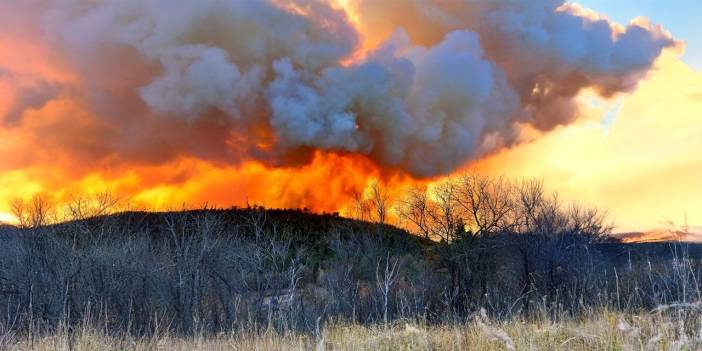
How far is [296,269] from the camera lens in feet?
105

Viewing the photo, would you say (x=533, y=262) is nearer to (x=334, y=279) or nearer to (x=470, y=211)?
(x=470, y=211)

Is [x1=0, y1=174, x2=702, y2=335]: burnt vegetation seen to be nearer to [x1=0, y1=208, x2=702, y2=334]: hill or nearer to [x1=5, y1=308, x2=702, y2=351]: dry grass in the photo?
[x1=0, y1=208, x2=702, y2=334]: hill

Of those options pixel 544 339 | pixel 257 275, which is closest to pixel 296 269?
pixel 257 275

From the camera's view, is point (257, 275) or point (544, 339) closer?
point (544, 339)

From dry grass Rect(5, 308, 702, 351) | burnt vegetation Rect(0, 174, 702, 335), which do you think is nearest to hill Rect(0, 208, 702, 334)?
burnt vegetation Rect(0, 174, 702, 335)

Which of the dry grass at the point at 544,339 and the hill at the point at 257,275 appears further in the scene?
the hill at the point at 257,275

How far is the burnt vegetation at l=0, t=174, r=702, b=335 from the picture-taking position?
25828mm

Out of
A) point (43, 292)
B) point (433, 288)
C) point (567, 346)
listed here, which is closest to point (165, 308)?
point (43, 292)

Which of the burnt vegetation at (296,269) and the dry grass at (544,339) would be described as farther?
the burnt vegetation at (296,269)

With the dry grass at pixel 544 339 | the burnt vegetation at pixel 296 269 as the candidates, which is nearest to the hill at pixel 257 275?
the burnt vegetation at pixel 296 269

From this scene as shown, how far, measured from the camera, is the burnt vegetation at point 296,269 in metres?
25.8

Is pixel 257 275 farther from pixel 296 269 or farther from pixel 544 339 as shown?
pixel 544 339

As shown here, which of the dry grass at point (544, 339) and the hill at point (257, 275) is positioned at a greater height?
the hill at point (257, 275)

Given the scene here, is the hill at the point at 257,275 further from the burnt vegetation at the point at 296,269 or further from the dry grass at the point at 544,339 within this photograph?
the dry grass at the point at 544,339
